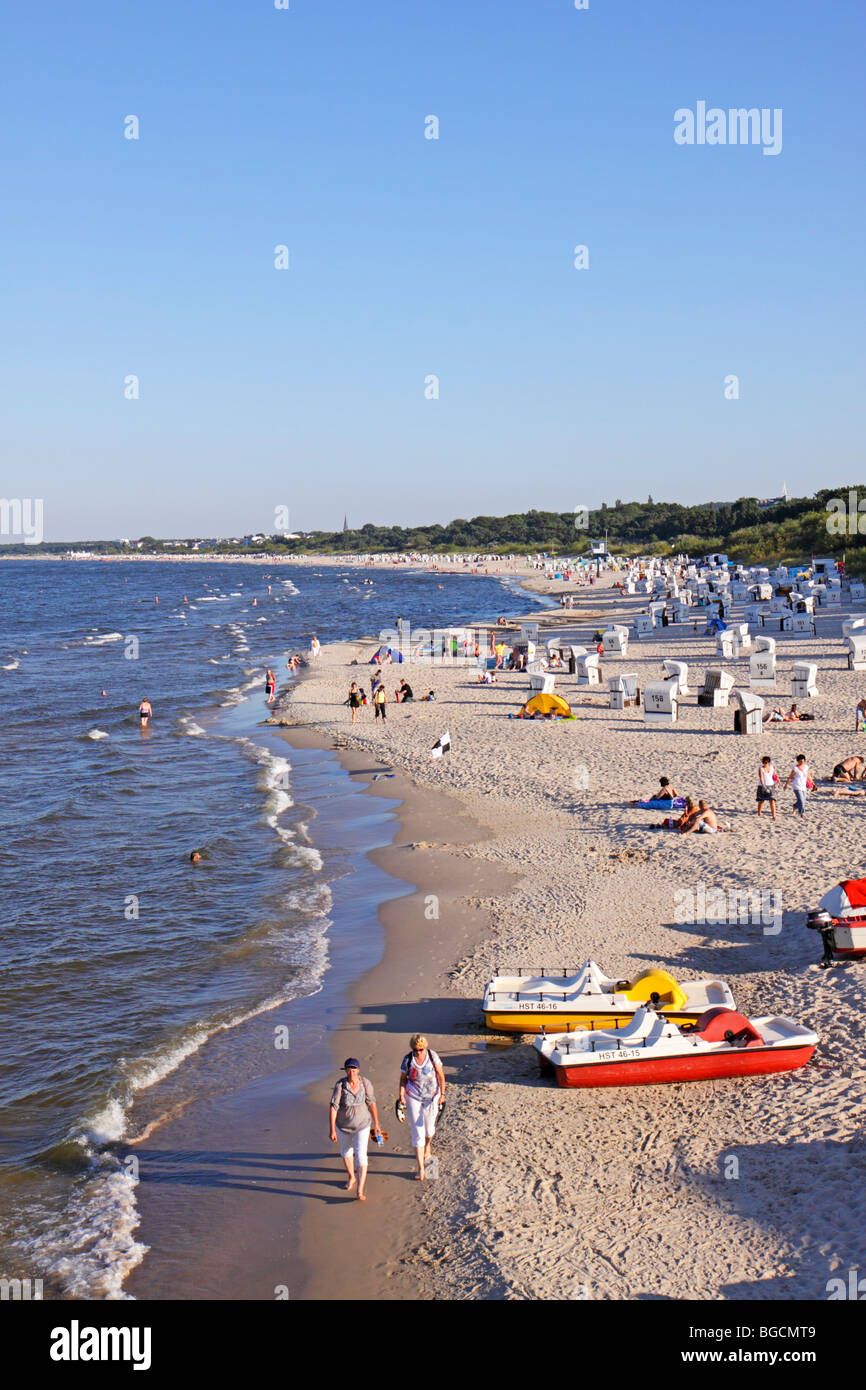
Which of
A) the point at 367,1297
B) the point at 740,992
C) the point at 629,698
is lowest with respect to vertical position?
the point at 367,1297

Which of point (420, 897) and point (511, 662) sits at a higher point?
point (511, 662)

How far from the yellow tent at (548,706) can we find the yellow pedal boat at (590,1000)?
18.5 m

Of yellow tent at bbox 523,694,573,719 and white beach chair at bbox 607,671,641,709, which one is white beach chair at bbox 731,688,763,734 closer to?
white beach chair at bbox 607,671,641,709

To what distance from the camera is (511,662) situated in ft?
136

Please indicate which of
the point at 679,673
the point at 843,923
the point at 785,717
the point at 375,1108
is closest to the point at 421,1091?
the point at 375,1108

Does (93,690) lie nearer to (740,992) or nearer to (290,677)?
(290,677)

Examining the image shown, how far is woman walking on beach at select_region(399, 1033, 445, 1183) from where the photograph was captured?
9094mm

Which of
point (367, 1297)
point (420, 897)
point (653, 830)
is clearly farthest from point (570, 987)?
point (653, 830)

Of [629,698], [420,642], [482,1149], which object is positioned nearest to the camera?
[482,1149]

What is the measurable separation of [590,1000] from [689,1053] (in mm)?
1363

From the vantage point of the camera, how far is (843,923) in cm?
1239

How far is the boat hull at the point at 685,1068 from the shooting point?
33.5ft
